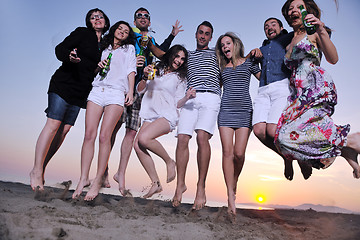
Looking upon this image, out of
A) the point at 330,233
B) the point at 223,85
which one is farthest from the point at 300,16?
the point at 330,233

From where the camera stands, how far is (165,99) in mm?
5082

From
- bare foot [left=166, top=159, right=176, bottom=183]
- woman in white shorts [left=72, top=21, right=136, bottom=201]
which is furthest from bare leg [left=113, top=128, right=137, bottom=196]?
woman in white shorts [left=72, top=21, right=136, bottom=201]

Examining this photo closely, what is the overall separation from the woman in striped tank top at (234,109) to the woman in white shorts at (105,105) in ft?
4.31

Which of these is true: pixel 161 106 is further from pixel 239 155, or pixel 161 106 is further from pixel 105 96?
pixel 239 155

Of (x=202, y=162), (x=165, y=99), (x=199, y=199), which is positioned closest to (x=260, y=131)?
(x=202, y=162)

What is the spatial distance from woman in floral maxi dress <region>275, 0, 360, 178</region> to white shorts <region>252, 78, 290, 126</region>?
0.14 metres

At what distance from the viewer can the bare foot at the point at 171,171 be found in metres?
5.08

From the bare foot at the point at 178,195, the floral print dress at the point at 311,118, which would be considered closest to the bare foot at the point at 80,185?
the bare foot at the point at 178,195

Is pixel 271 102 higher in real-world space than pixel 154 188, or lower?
higher

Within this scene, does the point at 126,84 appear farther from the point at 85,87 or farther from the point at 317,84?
the point at 317,84

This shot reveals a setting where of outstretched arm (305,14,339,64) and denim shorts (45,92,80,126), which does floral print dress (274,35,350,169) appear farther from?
denim shorts (45,92,80,126)

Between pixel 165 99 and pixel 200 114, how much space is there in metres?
0.72

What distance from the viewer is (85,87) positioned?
4.53 meters

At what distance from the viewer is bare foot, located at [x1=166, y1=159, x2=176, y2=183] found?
5.08 m
